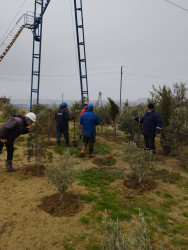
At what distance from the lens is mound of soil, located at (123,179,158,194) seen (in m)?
5.32

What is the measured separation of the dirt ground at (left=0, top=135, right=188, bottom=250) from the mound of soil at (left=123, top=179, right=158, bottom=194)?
0.15 m

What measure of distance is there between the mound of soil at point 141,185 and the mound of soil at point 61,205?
1.66 m

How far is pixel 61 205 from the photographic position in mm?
4305

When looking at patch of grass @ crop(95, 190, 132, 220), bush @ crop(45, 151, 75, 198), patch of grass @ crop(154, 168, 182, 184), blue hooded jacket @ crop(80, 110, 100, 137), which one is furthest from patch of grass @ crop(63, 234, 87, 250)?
blue hooded jacket @ crop(80, 110, 100, 137)

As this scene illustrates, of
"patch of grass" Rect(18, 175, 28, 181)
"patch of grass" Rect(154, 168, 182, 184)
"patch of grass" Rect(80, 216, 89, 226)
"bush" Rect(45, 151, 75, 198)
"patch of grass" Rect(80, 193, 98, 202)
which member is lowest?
"patch of grass" Rect(80, 216, 89, 226)

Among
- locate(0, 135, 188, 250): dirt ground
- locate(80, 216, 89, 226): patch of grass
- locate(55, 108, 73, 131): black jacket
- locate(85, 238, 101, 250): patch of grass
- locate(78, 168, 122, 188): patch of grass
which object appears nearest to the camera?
locate(85, 238, 101, 250): patch of grass

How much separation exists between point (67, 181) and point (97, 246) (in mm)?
1480

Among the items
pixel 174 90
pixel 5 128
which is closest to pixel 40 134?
pixel 5 128

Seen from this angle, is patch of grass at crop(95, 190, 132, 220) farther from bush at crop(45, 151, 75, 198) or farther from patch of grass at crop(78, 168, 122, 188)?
bush at crop(45, 151, 75, 198)

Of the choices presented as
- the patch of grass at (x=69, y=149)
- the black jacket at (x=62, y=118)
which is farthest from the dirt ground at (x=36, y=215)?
the black jacket at (x=62, y=118)

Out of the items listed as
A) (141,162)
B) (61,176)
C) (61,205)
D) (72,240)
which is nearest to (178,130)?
(141,162)

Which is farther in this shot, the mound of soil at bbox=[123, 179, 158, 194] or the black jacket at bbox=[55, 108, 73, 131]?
the black jacket at bbox=[55, 108, 73, 131]

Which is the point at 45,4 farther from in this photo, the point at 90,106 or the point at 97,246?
the point at 97,246

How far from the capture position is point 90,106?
8.40 meters
